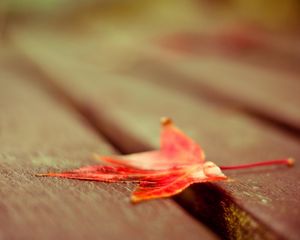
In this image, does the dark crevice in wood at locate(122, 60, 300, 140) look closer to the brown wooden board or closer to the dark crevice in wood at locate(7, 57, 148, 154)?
the brown wooden board

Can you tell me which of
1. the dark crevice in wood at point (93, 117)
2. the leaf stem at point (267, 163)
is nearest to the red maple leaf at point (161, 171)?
the leaf stem at point (267, 163)

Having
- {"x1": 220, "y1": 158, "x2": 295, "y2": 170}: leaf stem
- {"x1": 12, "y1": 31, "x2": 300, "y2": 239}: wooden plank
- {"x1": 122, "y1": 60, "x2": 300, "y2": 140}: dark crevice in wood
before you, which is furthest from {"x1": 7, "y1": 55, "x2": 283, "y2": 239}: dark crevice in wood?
{"x1": 122, "y1": 60, "x2": 300, "y2": 140}: dark crevice in wood

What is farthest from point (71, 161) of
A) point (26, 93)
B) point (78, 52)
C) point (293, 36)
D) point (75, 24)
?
point (75, 24)

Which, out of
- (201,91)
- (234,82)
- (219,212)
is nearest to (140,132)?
(219,212)

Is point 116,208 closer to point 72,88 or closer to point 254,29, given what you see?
point 72,88

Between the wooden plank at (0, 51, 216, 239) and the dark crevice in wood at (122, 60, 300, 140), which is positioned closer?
the wooden plank at (0, 51, 216, 239)

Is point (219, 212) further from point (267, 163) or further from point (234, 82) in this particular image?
point (234, 82)

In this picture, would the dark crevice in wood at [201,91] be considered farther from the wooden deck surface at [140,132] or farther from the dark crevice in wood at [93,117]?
the dark crevice in wood at [93,117]
